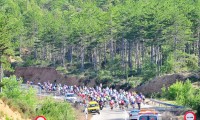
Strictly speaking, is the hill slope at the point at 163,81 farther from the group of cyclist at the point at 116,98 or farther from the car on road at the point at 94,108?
the car on road at the point at 94,108

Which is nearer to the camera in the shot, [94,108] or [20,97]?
[94,108]

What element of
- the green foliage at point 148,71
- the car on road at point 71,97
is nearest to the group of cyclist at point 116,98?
the car on road at point 71,97

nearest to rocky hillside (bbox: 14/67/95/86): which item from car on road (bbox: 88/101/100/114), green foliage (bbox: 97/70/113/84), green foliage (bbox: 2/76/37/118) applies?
green foliage (bbox: 97/70/113/84)

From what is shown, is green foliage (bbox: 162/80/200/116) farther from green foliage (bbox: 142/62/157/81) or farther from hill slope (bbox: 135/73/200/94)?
green foliage (bbox: 142/62/157/81)

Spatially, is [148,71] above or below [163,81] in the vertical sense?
above

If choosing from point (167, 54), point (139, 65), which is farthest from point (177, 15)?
point (139, 65)

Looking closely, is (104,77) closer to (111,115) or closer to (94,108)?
(94,108)

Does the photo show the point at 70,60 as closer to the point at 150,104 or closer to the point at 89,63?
the point at 89,63

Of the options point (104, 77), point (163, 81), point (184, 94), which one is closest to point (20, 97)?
point (184, 94)

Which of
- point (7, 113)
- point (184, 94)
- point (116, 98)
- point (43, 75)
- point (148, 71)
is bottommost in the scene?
point (43, 75)

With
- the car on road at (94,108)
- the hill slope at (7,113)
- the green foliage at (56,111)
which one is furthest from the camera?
the car on road at (94,108)

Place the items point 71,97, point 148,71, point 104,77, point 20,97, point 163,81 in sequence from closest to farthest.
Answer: point 20,97, point 71,97, point 163,81, point 148,71, point 104,77

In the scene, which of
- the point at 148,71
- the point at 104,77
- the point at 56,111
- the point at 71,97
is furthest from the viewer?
the point at 104,77

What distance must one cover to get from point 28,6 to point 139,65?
52432 millimetres
